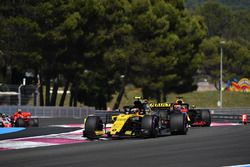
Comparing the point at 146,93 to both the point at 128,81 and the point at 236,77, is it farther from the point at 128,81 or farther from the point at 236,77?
the point at 236,77

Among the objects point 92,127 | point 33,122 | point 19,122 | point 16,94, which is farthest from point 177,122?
point 16,94

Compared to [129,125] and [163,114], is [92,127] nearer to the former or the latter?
[129,125]

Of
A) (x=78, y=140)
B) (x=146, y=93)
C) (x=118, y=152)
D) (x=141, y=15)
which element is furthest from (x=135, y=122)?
(x=146, y=93)

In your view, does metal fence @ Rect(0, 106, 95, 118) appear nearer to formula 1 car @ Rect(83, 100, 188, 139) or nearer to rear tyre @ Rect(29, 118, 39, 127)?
rear tyre @ Rect(29, 118, 39, 127)

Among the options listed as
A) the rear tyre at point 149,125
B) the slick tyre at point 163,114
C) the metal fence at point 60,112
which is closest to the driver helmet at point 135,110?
the rear tyre at point 149,125

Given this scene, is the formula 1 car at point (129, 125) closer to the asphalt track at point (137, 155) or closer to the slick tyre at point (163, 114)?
the slick tyre at point (163, 114)

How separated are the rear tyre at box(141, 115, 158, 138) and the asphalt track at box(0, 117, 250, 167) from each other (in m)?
1.47

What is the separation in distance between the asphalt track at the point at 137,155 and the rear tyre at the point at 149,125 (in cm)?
147

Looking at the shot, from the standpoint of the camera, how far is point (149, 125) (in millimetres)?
19938

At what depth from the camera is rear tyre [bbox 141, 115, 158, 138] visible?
1980 cm

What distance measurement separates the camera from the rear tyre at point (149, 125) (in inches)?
779

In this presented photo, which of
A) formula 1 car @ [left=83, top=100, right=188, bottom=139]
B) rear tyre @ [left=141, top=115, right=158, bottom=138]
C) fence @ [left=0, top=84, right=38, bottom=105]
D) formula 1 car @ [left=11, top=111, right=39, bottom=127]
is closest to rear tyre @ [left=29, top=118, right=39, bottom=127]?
formula 1 car @ [left=11, top=111, right=39, bottom=127]

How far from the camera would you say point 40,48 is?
49219mm

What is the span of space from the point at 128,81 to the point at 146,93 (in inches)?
235
